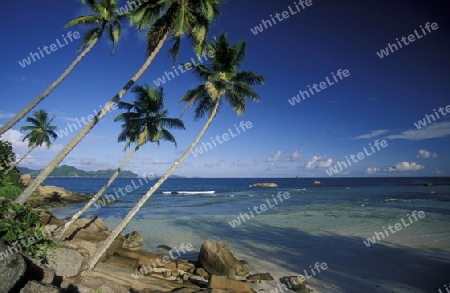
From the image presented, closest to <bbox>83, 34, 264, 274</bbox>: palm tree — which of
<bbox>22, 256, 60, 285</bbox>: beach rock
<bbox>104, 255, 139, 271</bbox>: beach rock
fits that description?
<bbox>104, 255, 139, 271</bbox>: beach rock

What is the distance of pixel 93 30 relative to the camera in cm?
1359

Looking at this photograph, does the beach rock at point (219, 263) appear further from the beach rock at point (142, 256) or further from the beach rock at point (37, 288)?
the beach rock at point (37, 288)

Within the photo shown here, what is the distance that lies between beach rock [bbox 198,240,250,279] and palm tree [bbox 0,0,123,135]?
33.2 feet

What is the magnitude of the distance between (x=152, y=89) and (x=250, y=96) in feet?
23.6

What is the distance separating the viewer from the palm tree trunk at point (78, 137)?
8.45 metres

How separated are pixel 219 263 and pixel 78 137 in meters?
7.49

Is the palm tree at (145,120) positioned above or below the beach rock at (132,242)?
above

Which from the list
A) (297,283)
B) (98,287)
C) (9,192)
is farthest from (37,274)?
(9,192)

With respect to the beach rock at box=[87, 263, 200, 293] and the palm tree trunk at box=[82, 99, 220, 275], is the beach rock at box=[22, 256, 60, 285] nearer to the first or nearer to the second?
the beach rock at box=[87, 263, 200, 293]

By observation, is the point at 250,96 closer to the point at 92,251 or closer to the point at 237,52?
the point at 237,52

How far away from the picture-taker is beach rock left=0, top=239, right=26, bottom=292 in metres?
4.59

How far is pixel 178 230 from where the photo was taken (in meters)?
20.2

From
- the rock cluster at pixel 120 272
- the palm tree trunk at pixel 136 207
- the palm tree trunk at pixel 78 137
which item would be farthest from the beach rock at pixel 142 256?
the palm tree trunk at pixel 78 137

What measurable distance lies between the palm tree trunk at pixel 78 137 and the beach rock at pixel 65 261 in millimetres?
2332
